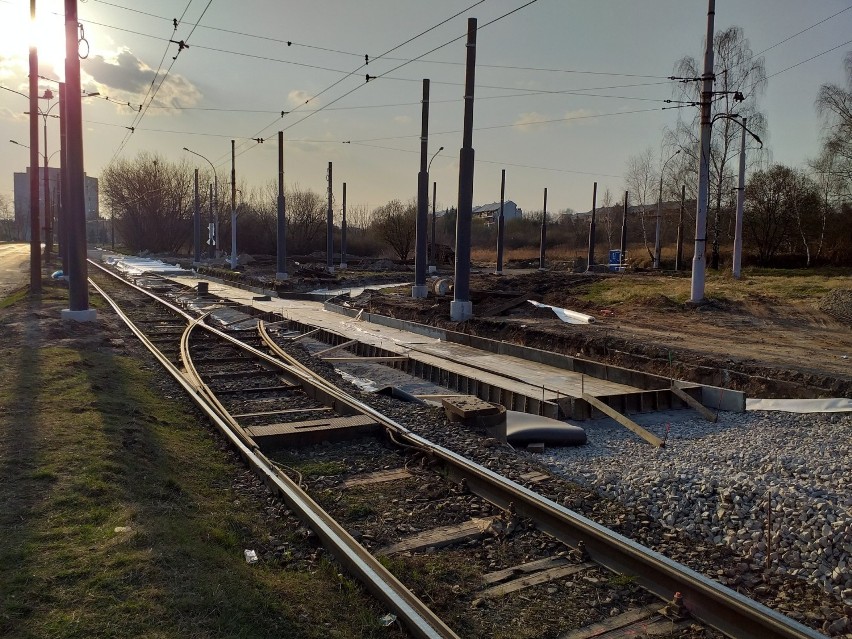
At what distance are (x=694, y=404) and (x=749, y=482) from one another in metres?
3.78

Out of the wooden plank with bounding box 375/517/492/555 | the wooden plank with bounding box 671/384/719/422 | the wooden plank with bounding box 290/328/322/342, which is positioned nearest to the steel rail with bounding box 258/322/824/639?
the wooden plank with bounding box 375/517/492/555

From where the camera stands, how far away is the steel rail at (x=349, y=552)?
371 cm

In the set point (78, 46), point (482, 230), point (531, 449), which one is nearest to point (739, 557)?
point (531, 449)

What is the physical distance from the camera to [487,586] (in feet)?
14.5

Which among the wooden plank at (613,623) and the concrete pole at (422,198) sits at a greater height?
the concrete pole at (422,198)

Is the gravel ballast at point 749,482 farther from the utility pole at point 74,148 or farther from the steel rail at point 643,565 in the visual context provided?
the utility pole at point 74,148

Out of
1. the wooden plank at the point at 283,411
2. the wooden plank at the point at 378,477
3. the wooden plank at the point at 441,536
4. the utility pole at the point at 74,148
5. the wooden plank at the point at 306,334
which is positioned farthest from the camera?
the wooden plank at the point at 306,334

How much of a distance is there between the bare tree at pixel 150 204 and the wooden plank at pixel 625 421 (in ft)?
260

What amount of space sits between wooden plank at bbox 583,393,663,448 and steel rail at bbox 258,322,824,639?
2821 millimetres

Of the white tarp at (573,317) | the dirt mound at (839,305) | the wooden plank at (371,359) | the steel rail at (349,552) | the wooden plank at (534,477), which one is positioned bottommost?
the wooden plank at (371,359)

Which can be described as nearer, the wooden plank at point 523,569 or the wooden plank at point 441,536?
the wooden plank at point 523,569

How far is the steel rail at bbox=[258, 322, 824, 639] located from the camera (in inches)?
147

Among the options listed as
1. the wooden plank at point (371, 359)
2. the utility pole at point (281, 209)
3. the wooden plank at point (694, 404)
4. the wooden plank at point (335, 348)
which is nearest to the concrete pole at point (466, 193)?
the wooden plank at point (335, 348)

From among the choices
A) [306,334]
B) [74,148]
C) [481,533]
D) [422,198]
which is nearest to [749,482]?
[481,533]
